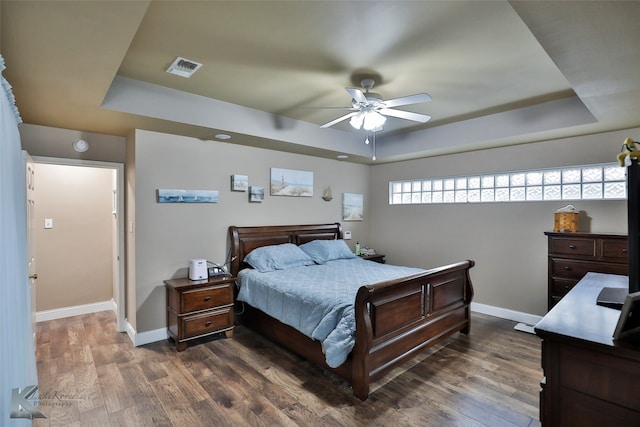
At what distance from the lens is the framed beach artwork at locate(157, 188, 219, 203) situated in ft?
11.9

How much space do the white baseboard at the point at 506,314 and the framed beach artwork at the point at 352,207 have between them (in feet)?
7.53

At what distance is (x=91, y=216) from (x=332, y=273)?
3608 millimetres

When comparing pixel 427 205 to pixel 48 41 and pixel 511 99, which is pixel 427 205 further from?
pixel 48 41

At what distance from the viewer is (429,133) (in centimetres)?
454

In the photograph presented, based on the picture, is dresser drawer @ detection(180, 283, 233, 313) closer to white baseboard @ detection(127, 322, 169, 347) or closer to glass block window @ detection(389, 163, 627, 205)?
white baseboard @ detection(127, 322, 169, 347)

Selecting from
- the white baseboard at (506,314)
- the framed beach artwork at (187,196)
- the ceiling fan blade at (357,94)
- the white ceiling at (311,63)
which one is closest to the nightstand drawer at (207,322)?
the framed beach artwork at (187,196)

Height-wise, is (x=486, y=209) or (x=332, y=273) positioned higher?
(x=486, y=209)

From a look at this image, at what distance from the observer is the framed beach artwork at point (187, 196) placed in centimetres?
361

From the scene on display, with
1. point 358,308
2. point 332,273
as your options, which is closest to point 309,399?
point 358,308

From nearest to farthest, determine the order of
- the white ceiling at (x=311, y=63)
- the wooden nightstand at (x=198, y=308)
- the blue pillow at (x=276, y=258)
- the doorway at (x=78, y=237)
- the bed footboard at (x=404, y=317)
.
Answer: the white ceiling at (x=311, y=63), the bed footboard at (x=404, y=317), the wooden nightstand at (x=198, y=308), the blue pillow at (x=276, y=258), the doorway at (x=78, y=237)

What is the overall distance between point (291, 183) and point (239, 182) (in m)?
0.86

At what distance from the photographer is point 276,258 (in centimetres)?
404

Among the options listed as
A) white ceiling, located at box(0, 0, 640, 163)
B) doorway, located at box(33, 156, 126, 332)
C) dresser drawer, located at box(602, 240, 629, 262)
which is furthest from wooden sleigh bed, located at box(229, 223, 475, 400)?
doorway, located at box(33, 156, 126, 332)

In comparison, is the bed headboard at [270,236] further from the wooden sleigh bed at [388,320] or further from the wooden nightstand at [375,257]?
the wooden nightstand at [375,257]
